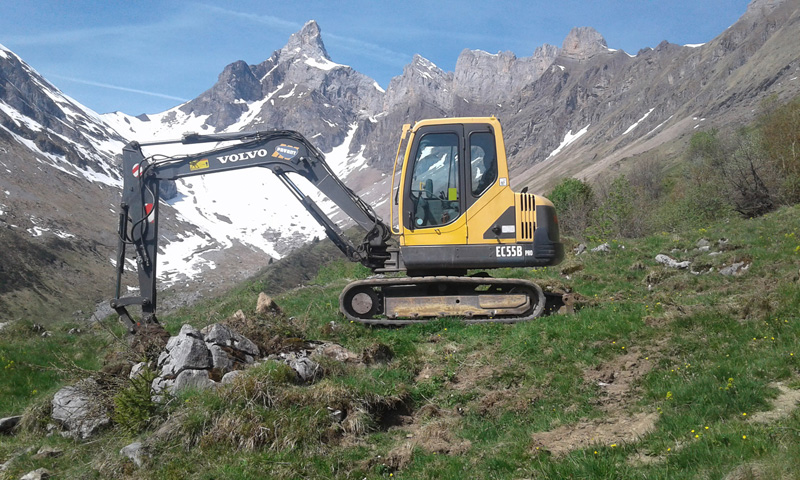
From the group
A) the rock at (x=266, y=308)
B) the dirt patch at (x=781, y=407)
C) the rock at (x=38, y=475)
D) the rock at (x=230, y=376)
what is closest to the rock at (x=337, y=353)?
the rock at (x=230, y=376)

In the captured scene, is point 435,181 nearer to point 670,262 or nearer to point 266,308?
point 266,308

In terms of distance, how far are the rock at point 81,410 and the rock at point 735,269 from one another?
13.2m

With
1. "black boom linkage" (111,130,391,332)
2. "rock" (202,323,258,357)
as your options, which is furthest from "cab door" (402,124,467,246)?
"rock" (202,323,258,357)

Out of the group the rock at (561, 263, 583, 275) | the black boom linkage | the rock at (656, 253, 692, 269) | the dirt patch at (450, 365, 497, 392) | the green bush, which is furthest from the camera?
the rock at (561, 263, 583, 275)

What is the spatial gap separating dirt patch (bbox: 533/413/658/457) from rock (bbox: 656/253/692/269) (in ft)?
32.1

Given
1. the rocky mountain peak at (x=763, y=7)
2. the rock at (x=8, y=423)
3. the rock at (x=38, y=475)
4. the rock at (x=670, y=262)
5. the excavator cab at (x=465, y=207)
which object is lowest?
the rock at (x=38, y=475)

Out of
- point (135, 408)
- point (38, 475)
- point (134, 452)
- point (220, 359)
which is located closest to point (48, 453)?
point (38, 475)

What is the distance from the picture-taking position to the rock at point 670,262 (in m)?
15.1

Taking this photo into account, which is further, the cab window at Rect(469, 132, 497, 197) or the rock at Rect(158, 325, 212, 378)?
the cab window at Rect(469, 132, 497, 197)

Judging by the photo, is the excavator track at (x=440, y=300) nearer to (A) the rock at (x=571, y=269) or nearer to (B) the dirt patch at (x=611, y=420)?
(B) the dirt patch at (x=611, y=420)

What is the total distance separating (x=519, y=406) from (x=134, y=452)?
4.79m

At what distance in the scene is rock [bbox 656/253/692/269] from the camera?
15.1m

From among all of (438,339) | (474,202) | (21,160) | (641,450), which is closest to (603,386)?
(641,450)

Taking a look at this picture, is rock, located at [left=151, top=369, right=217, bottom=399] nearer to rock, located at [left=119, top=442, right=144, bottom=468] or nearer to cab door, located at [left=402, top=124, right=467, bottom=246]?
rock, located at [left=119, top=442, right=144, bottom=468]
